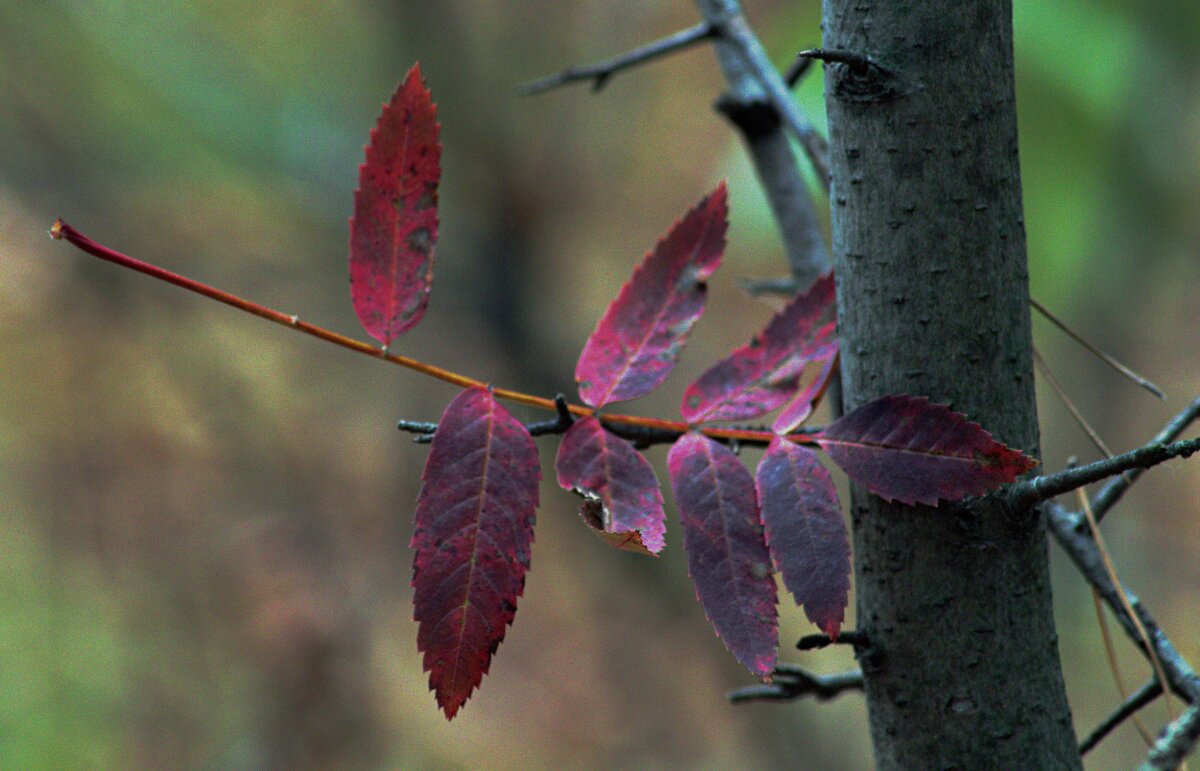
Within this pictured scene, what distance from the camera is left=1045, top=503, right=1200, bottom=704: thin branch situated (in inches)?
16.9

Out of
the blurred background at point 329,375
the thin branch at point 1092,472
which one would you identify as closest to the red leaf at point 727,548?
the thin branch at point 1092,472

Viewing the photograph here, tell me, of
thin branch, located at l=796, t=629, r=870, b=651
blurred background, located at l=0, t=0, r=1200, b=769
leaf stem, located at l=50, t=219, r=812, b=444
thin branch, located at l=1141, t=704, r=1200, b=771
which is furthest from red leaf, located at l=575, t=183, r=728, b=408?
blurred background, located at l=0, t=0, r=1200, b=769

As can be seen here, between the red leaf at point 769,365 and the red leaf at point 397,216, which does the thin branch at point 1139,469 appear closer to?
Result: the red leaf at point 769,365

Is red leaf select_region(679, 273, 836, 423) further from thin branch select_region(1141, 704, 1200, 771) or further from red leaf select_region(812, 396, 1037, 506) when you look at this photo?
thin branch select_region(1141, 704, 1200, 771)

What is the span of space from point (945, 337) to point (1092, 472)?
0.10 meters

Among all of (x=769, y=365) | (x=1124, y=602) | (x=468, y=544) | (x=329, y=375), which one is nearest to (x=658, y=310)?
(x=769, y=365)

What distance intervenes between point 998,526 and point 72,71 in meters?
2.11

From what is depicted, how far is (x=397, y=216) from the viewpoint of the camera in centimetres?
42

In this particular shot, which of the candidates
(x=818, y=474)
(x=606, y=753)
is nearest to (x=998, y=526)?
(x=818, y=474)

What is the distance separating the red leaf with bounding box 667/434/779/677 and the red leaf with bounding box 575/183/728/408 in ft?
0.16

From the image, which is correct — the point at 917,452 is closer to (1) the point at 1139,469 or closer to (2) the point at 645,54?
(1) the point at 1139,469

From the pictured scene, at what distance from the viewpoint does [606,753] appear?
2393 millimetres

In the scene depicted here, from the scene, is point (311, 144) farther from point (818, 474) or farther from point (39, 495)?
point (818, 474)

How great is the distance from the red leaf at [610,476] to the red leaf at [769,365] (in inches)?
2.2
